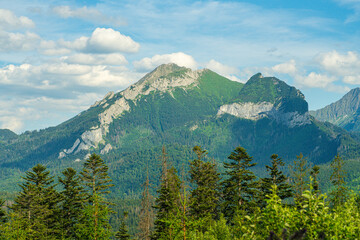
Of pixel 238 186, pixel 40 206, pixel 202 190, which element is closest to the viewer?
pixel 40 206

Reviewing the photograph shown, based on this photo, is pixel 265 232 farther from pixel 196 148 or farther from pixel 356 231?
pixel 196 148

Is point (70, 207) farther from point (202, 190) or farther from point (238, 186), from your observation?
point (238, 186)

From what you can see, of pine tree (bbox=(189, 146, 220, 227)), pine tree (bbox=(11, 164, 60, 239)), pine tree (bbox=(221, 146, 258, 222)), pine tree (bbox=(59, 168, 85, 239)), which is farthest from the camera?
pine tree (bbox=(189, 146, 220, 227))

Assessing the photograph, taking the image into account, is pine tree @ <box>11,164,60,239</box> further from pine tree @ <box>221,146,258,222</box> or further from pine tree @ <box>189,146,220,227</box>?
pine tree @ <box>221,146,258,222</box>

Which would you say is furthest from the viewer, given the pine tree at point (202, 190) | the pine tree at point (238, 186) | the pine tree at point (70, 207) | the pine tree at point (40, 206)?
the pine tree at point (202, 190)

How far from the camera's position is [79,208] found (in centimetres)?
5728

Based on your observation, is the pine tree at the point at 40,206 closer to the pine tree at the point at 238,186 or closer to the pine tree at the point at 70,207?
the pine tree at the point at 70,207

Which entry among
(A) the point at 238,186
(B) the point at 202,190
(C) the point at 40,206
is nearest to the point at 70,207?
(C) the point at 40,206

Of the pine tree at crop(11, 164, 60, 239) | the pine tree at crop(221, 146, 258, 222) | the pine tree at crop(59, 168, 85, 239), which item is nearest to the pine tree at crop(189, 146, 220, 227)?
the pine tree at crop(221, 146, 258, 222)

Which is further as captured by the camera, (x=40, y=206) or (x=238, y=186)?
(x=238, y=186)

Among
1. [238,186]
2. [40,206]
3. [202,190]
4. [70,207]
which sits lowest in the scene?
[70,207]

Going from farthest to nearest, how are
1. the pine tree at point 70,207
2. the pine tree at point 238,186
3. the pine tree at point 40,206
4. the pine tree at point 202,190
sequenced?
1. the pine tree at point 202,190
2. the pine tree at point 70,207
3. the pine tree at point 238,186
4. the pine tree at point 40,206

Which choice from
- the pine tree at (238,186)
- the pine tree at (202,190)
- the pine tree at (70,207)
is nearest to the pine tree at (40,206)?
the pine tree at (70,207)

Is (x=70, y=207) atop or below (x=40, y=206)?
below
